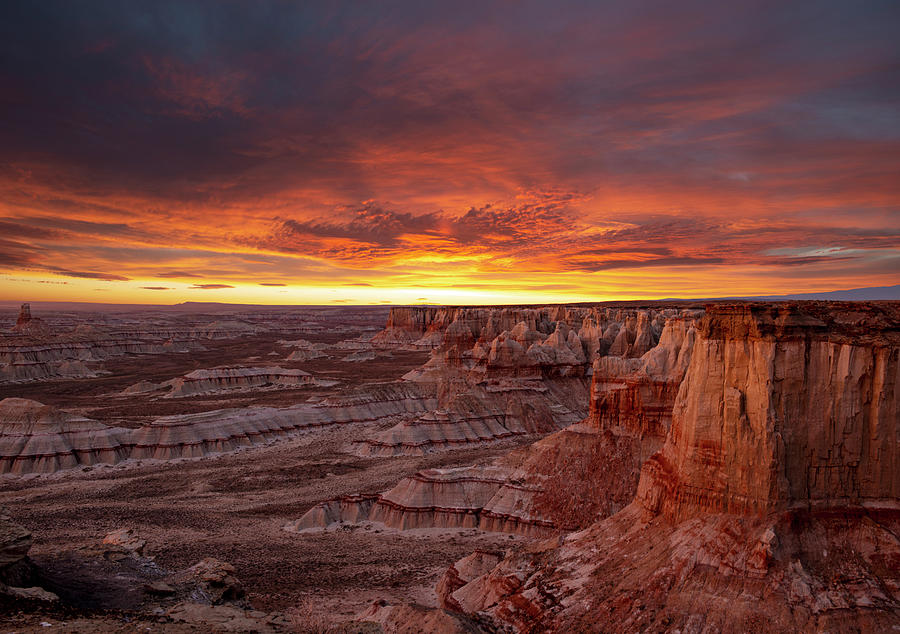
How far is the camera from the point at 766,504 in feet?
53.9

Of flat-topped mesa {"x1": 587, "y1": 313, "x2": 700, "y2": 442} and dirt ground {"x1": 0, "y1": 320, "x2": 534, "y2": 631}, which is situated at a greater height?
flat-topped mesa {"x1": 587, "y1": 313, "x2": 700, "y2": 442}

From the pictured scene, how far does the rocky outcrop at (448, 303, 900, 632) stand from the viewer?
14797 millimetres

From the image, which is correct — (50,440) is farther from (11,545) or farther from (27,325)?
(27,325)

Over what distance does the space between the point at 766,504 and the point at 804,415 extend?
2977 millimetres

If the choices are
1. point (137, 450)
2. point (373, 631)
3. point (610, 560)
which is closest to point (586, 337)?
point (137, 450)

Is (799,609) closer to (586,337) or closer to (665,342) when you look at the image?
(665,342)

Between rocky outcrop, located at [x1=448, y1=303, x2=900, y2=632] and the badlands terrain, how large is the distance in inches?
2.4

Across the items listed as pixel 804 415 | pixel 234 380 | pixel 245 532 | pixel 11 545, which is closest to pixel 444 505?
pixel 245 532

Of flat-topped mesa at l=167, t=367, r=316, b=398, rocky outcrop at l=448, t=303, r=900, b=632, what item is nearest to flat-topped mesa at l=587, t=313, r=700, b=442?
rocky outcrop at l=448, t=303, r=900, b=632

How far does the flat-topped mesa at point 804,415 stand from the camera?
16.5m

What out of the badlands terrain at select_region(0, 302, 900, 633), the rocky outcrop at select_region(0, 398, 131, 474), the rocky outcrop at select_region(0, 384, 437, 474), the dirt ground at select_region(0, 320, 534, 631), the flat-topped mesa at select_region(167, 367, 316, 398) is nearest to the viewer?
the badlands terrain at select_region(0, 302, 900, 633)

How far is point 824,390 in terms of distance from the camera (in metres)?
16.8

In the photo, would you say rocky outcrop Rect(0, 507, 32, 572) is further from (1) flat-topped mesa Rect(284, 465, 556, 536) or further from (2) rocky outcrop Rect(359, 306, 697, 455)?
(2) rocky outcrop Rect(359, 306, 697, 455)

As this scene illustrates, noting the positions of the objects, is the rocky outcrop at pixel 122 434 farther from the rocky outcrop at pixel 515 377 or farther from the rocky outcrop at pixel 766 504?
the rocky outcrop at pixel 766 504
